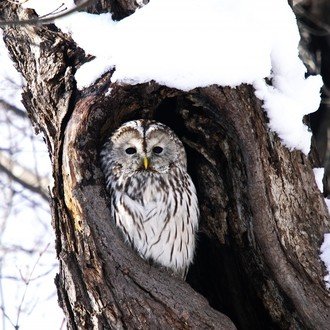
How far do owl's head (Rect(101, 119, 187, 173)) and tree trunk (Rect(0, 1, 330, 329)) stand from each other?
3.3 inches

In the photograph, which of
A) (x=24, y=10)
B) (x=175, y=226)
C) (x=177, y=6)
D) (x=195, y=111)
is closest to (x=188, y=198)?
(x=175, y=226)

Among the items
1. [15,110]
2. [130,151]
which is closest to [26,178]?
[15,110]

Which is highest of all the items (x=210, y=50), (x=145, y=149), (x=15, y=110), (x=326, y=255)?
(x=15, y=110)

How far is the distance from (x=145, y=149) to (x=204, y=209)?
501 millimetres

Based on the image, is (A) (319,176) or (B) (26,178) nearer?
(A) (319,176)

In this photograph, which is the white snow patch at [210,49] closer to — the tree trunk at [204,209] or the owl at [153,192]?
the tree trunk at [204,209]

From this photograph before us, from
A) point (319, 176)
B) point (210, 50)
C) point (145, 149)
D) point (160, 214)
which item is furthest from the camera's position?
point (145, 149)

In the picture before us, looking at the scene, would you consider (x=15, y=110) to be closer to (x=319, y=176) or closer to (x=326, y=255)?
(x=319, y=176)

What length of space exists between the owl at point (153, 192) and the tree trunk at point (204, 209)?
0.11 metres

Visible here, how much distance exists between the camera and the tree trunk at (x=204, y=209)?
3.41m

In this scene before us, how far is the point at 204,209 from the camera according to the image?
413 cm

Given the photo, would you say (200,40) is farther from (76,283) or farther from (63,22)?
(76,283)

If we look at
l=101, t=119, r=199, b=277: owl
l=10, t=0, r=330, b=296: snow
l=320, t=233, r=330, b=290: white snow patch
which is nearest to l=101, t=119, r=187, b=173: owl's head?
l=101, t=119, r=199, b=277: owl

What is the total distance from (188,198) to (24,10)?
4.71ft
